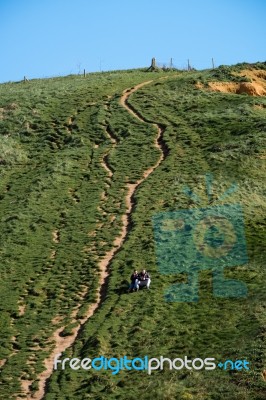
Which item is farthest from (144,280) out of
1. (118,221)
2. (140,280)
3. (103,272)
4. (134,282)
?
(118,221)

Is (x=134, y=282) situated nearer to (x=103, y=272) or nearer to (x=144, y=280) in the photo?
(x=144, y=280)

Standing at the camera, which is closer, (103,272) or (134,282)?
(134,282)

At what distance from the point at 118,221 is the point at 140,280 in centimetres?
991

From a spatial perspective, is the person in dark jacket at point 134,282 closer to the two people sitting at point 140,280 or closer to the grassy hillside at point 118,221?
the two people sitting at point 140,280

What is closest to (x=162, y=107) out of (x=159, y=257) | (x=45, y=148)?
(x=45, y=148)

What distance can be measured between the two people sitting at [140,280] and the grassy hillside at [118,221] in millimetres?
499

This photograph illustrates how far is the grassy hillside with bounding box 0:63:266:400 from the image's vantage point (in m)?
33.0

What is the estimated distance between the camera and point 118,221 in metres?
50.0

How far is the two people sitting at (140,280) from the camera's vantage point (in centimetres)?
4048

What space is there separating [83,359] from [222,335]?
6237mm

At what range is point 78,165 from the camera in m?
61.3

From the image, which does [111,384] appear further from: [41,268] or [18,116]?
[18,116]

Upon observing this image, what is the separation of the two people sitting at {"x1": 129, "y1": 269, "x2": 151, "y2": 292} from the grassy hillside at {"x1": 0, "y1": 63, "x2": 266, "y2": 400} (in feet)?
1.64

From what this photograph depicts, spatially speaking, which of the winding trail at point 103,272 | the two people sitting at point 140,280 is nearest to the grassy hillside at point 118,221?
the winding trail at point 103,272
